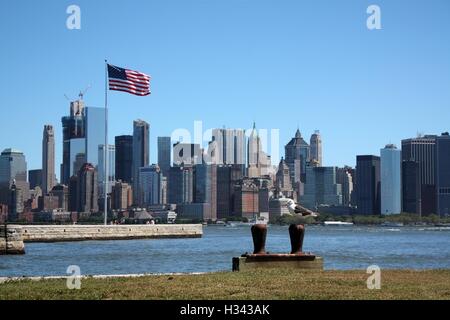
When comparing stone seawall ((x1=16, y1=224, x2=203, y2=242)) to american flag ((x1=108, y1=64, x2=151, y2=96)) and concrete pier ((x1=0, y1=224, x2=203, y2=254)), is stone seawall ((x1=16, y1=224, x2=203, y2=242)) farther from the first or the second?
american flag ((x1=108, y1=64, x2=151, y2=96))

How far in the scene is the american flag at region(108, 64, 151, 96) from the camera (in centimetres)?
7319

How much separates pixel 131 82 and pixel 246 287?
189 ft

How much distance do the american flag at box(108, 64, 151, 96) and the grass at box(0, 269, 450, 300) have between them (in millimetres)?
52234

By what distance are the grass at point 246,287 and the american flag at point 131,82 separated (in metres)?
52.2

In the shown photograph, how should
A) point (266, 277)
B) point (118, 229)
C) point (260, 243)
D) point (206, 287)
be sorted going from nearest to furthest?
point (206, 287)
point (266, 277)
point (260, 243)
point (118, 229)

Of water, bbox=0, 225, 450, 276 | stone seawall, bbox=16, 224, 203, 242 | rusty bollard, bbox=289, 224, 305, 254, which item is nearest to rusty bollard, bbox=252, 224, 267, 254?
rusty bollard, bbox=289, 224, 305, 254

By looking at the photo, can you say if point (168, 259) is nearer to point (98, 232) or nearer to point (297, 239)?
point (297, 239)

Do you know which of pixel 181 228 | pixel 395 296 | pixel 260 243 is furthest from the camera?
pixel 181 228

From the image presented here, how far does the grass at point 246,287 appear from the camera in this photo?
16.9 meters

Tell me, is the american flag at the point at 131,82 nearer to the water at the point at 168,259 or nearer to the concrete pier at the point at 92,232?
the water at the point at 168,259

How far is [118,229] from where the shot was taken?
110312mm

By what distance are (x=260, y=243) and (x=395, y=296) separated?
349 inches
